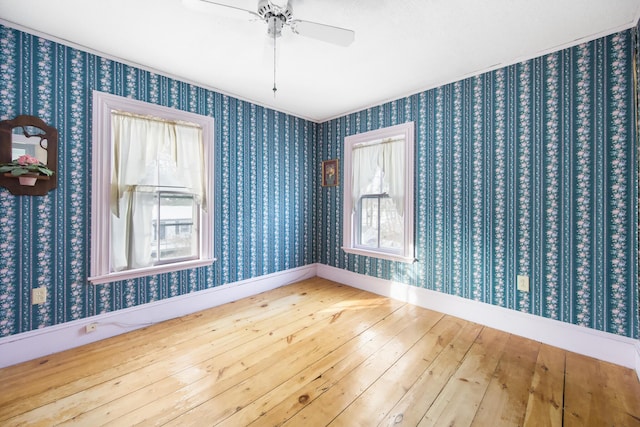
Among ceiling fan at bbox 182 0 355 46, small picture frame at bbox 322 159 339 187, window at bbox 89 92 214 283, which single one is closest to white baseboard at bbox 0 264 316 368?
window at bbox 89 92 214 283

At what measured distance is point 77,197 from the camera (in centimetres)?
227

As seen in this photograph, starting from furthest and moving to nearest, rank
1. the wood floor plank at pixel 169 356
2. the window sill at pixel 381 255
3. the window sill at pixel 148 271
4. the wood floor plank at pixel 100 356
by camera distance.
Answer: the window sill at pixel 381 255
the window sill at pixel 148 271
the wood floor plank at pixel 100 356
the wood floor plank at pixel 169 356

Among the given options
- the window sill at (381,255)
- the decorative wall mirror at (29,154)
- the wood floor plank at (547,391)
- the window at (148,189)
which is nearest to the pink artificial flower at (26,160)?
the decorative wall mirror at (29,154)

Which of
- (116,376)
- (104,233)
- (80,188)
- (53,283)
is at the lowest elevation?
(116,376)

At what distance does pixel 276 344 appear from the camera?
2273 mm

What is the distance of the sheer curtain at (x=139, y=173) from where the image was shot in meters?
2.49

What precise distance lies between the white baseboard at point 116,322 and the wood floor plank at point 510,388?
2.59m

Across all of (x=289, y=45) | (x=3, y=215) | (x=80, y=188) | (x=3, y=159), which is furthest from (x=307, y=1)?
(x=3, y=215)

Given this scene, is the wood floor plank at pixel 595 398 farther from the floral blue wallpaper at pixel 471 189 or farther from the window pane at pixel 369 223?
the window pane at pixel 369 223

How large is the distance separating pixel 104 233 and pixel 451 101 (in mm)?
3547

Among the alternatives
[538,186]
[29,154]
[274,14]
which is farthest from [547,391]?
[29,154]

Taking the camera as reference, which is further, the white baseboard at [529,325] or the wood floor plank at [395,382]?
the white baseboard at [529,325]

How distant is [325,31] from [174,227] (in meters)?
2.37

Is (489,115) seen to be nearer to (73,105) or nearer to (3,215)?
(73,105)
